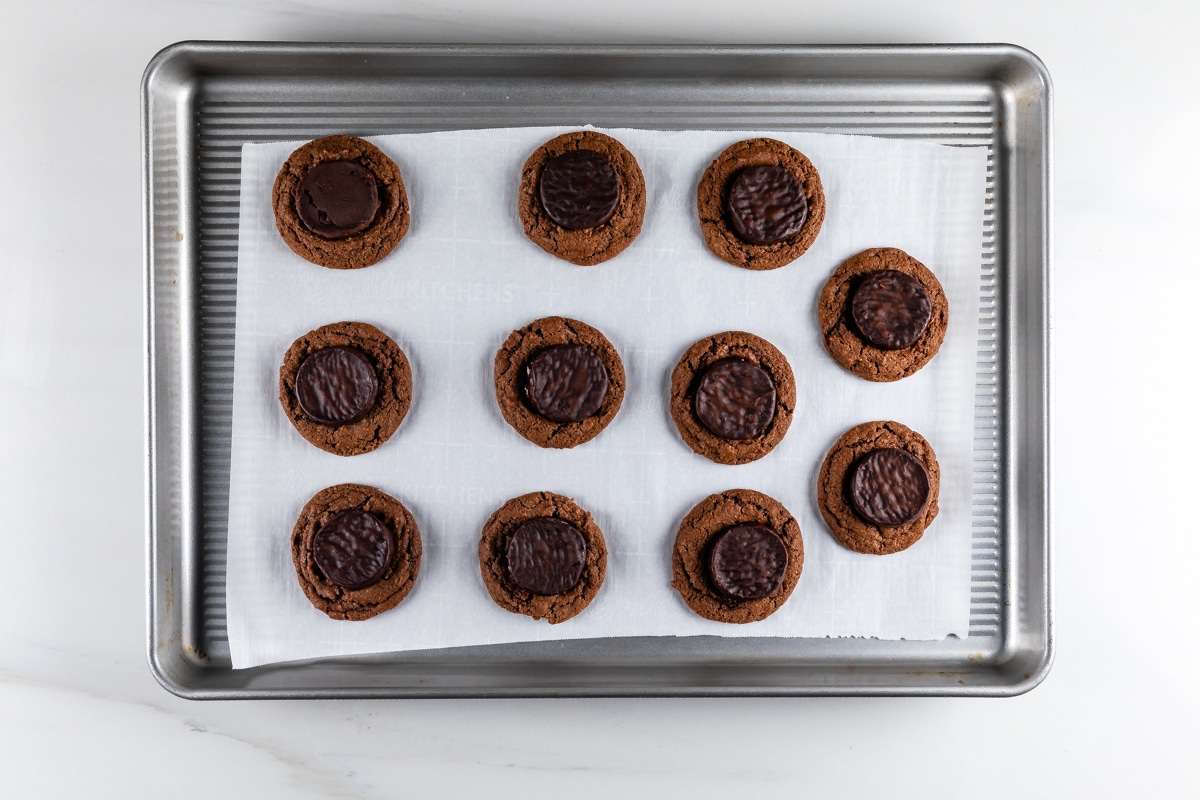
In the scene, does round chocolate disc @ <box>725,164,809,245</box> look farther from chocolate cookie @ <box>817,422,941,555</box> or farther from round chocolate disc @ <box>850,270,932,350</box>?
chocolate cookie @ <box>817,422,941,555</box>

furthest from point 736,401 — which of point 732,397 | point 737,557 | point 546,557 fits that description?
point 546,557

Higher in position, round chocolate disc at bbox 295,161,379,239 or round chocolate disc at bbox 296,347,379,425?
round chocolate disc at bbox 295,161,379,239

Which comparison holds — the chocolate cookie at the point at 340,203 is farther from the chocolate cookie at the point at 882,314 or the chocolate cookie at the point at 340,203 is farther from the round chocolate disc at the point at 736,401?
the chocolate cookie at the point at 882,314

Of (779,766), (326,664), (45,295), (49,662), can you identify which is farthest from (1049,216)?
(49,662)

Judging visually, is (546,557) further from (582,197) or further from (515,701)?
(582,197)

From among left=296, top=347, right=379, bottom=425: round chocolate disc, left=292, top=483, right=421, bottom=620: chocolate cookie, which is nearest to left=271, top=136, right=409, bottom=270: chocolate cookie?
left=296, top=347, right=379, bottom=425: round chocolate disc
